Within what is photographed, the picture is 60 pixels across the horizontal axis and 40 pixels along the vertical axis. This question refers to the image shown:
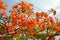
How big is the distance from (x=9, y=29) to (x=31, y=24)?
4.12ft

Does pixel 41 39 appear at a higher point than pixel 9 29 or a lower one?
lower

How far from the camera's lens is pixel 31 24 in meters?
12.3

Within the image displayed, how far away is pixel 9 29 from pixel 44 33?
1.99 meters

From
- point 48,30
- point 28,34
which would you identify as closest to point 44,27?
point 48,30

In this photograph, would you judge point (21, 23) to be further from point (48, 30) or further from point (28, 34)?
point (48, 30)

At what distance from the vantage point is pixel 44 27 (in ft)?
42.3

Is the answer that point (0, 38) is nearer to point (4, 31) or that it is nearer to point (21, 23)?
point (4, 31)

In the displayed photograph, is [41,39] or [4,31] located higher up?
[4,31]

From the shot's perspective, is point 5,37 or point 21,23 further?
point 21,23

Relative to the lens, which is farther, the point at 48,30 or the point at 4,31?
the point at 48,30

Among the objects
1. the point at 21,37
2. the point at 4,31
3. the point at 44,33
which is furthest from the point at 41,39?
the point at 4,31

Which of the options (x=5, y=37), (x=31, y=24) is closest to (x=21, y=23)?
(x=31, y=24)

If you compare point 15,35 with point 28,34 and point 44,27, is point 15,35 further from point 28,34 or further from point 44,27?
point 44,27

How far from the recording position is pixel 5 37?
11.3m
